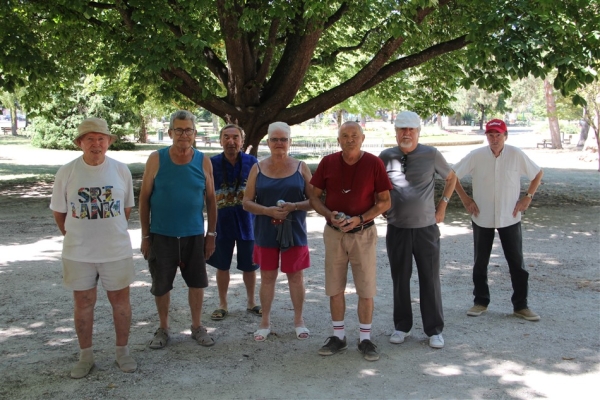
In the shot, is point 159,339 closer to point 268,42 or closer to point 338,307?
point 338,307

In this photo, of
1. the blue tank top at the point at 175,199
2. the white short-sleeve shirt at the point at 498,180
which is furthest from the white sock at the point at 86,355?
the white short-sleeve shirt at the point at 498,180

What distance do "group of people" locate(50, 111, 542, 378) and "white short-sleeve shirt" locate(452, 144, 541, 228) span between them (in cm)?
73

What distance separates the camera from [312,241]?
9.91m

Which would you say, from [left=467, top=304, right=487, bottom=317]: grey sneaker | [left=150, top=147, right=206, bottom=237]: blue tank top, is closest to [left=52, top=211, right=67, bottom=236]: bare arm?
[left=150, top=147, right=206, bottom=237]: blue tank top

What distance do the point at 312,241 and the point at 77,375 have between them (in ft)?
19.0

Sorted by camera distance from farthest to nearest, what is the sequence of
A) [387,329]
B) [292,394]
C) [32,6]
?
[32,6]
[387,329]
[292,394]

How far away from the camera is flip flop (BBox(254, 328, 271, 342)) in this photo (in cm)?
525

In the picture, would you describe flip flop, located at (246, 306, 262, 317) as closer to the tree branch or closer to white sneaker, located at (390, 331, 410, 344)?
white sneaker, located at (390, 331, 410, 344)

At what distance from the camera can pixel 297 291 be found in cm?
536

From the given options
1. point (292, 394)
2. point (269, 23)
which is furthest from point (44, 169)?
point (292, 394)

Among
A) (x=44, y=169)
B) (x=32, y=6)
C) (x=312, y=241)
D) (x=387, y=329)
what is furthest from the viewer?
(x=44, y=169)

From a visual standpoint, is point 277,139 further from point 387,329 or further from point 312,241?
point 312,241

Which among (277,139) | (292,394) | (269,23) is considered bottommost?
(292,394)

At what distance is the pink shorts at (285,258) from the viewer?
5246 millimetres
